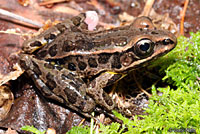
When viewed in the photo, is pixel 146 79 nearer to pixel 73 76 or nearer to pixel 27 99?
pixel 73 76

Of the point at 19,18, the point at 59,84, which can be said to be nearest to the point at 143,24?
the point at 59,84

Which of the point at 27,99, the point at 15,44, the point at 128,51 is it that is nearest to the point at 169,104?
the point at 128,51

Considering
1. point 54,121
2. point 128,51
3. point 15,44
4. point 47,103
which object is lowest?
point 54,121

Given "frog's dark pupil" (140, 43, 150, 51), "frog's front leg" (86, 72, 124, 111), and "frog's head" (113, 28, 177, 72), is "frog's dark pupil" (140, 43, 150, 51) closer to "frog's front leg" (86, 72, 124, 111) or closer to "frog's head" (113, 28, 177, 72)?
"frog's head" (113, 28, 177, 72)

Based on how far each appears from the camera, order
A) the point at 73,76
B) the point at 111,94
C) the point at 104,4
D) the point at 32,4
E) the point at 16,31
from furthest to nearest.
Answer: the point at 104,4
the point at 32,4
the point at 16,31
the point at 111,94
the point at 73,76

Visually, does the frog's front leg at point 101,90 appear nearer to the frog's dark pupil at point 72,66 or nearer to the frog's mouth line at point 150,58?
the frog's mouth line at point 150,58

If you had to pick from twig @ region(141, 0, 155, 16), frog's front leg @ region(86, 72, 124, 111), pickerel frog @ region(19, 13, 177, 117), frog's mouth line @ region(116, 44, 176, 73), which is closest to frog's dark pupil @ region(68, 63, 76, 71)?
pickerel frog @ region(19, 13, 177, 117)

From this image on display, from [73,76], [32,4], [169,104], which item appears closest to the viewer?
[169,104]
